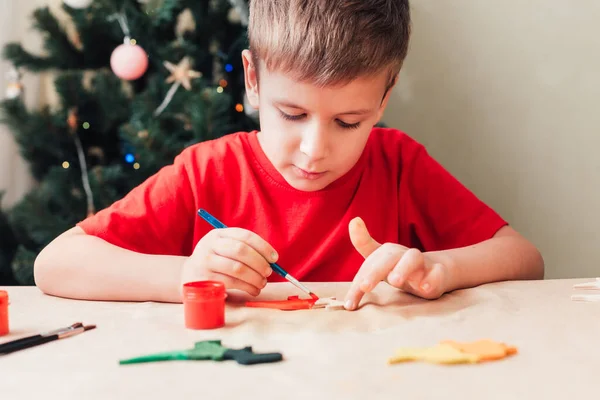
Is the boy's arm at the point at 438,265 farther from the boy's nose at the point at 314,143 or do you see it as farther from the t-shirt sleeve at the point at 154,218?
the t-shirt sleeve at the point at 154,218

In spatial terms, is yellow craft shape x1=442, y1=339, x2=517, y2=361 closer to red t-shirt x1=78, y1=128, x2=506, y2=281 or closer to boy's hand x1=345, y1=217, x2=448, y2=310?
boy's hand x1=345, y1=217, x2=448, y2=310

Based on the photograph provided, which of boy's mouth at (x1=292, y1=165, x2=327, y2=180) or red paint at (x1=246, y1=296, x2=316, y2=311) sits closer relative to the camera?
red paint at (x1=246, y1=296, x2=316, y2=311)

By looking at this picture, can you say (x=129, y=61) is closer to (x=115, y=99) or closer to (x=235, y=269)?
(x=115, y=99)

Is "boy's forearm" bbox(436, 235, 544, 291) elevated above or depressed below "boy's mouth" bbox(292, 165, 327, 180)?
below

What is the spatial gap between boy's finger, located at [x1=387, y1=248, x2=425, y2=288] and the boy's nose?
0.73 ft

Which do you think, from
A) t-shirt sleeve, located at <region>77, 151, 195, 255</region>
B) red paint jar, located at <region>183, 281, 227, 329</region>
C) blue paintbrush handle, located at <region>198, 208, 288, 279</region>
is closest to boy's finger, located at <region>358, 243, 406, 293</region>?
blue paintbrush handle, located at <region>198, 208, 288, 279</region>

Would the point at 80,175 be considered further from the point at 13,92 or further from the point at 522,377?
the point at 522,377

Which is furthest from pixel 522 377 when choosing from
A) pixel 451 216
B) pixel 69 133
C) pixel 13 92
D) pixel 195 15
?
pixel 13 92

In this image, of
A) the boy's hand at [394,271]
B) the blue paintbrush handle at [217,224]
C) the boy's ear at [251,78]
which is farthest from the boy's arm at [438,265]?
the boy's ear at [251,78]

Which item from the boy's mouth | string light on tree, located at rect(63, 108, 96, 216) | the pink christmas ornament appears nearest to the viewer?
the boy's mouth

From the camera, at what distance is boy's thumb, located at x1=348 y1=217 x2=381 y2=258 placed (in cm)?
100

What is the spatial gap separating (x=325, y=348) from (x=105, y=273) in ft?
1.54

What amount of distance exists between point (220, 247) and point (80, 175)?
1.38 meters

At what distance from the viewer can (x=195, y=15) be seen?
2057 mm
